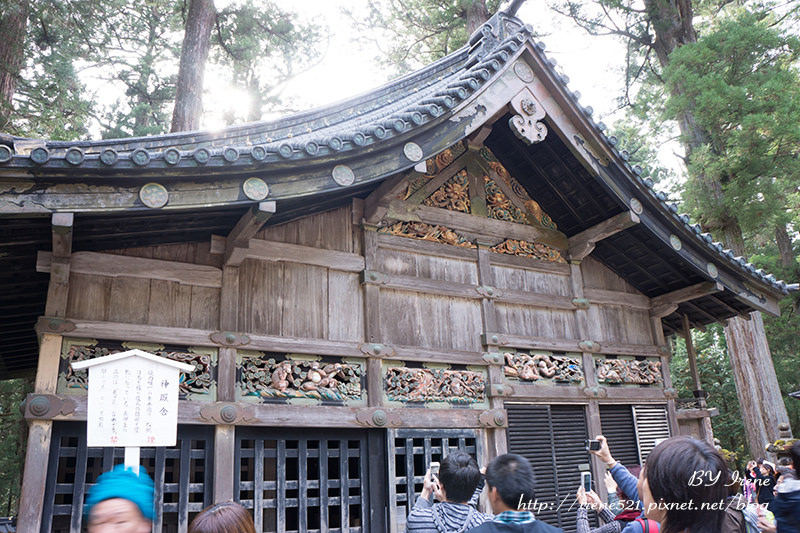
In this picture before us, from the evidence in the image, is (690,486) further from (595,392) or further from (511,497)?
(595,392)

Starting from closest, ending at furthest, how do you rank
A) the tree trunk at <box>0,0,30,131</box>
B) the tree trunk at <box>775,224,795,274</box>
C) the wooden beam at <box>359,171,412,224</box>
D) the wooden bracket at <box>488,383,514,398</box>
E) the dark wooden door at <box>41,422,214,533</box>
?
the dark wooden door at <box>41,422,214,533</box> → the wooden beam at <box>359,171,412,224</box> → the wooden bracket at <box>488,383,514,398</box> → the tree trunk at <box>0,0,30,131</box> → the tree trunk at <box>775,224,795,274</box>

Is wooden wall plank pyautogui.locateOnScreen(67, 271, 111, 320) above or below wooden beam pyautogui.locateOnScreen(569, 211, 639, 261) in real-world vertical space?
below

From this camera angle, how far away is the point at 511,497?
114 inches

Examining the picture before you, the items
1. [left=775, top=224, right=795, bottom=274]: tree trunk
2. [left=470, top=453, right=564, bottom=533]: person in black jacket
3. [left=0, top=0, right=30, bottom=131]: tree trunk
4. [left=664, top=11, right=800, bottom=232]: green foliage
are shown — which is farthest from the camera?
[left=775, top=224, right=795, bottom=274]: tree trunk

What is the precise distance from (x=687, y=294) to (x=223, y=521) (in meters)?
8.08

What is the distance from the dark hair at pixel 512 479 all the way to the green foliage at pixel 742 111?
34.3 feet

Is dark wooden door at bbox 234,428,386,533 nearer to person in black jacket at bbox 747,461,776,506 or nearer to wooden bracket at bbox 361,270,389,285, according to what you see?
wooden bracket at bbox 361,270,389,285

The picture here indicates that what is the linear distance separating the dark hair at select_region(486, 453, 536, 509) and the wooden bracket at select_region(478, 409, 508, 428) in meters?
4.04

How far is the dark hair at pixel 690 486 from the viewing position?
216cm

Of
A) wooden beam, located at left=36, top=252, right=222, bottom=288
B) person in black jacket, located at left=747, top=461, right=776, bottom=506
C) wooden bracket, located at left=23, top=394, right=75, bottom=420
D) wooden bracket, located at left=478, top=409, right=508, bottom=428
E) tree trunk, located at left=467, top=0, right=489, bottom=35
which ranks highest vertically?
tree trunk, located at left=467, top=0, right=489, bottom=35

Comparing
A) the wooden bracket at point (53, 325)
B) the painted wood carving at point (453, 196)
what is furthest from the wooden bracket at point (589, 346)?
the wooden bracket at point (53, 325)

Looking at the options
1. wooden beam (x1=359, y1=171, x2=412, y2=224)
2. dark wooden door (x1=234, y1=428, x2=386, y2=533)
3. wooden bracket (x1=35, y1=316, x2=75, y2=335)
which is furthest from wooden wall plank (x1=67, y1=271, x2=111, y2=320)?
wooden beam (x1=359, y1=171, x2=412, y2=224)

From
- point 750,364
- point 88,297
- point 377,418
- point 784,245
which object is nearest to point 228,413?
point 377,418

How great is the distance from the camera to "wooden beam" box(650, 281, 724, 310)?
843cm
